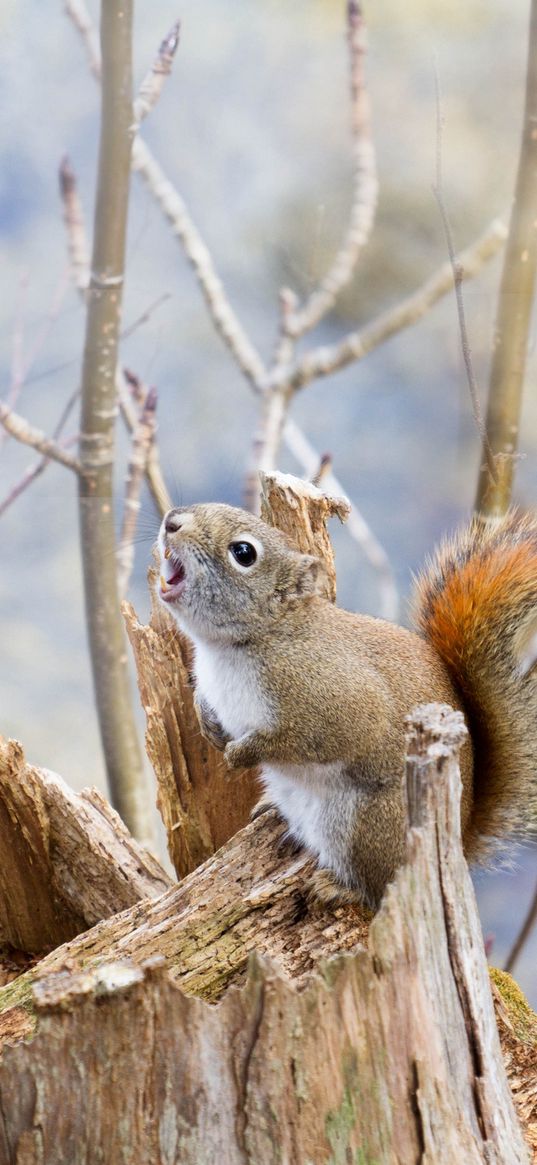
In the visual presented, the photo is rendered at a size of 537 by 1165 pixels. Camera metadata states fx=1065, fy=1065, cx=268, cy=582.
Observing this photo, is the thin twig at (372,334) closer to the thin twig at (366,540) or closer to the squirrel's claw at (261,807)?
the thin twig at (366,540)

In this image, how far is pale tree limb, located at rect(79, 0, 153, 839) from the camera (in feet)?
6.51

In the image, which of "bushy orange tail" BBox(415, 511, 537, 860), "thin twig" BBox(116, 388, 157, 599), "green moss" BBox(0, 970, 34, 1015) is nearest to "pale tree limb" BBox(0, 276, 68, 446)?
"thin twig" BBox(116, 388, 157, 599)

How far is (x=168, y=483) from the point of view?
205 centimetres

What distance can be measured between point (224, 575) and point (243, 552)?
4 centimetres

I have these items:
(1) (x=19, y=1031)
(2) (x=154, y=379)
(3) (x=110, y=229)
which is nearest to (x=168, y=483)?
(2) (x=154, y=379)

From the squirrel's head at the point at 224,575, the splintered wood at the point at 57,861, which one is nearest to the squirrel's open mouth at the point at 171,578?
the squirrel's head at the point at 224,575

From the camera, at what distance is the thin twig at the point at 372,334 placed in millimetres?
2071

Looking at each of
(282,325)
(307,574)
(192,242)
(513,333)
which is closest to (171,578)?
(307,574)

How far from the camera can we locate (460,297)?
184 cm

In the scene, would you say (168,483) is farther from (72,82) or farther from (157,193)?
(72,82)

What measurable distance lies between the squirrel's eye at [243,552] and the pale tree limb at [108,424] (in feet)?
2.33

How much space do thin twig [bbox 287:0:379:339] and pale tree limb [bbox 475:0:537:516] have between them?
0.32 metres

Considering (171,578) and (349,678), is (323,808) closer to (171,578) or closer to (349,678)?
(349,678)

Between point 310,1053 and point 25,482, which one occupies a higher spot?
point 25,482
